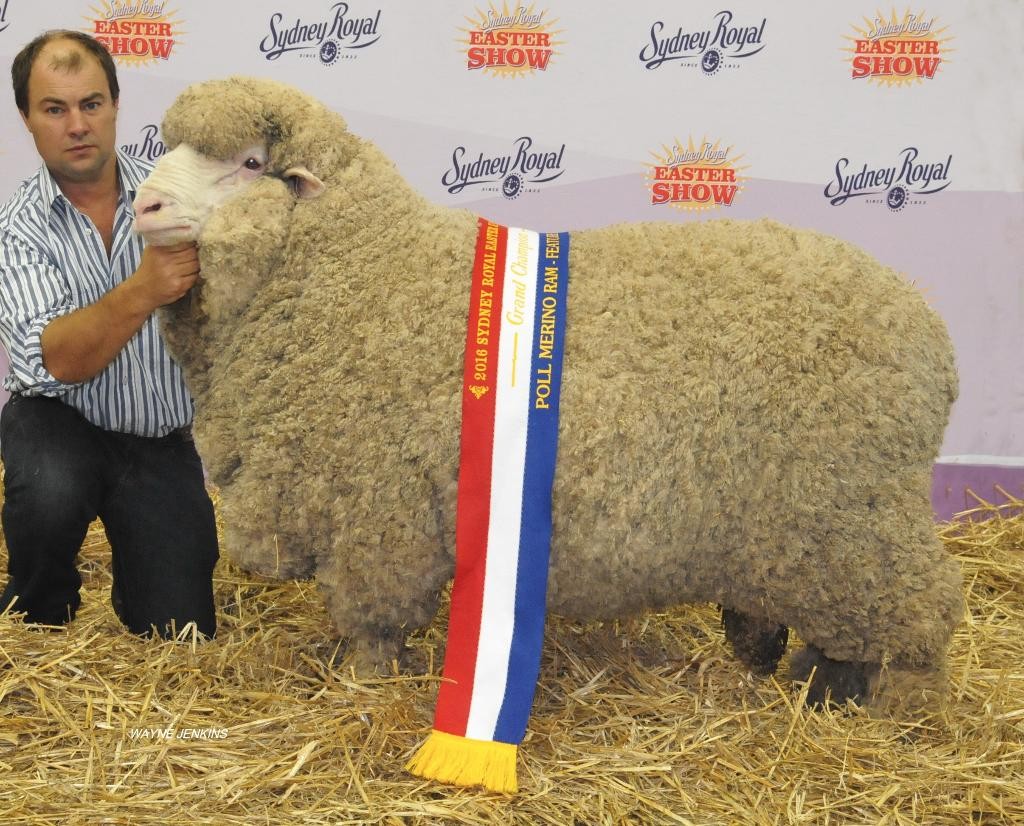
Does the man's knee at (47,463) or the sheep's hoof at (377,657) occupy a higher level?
the man's knee at (47,463)

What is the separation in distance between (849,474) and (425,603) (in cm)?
101

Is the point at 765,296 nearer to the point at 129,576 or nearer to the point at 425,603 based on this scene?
the point at 425,603

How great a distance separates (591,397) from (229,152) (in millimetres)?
954

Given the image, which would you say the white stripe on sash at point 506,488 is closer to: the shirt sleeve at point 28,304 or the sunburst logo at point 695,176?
the shirt sleeve at point 28,304

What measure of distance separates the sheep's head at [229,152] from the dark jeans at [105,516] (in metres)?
0.91

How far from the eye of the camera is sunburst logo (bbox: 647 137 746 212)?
12.7 ft

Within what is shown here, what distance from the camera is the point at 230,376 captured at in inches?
91.9

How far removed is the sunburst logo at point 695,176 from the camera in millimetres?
3867

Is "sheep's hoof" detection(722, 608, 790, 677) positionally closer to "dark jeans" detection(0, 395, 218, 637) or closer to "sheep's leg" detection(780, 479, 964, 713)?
"sheep's leg" detection(780, 479, 964, 713)

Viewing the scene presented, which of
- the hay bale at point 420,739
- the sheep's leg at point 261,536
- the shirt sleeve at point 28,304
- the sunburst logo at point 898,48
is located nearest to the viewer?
the hay bale at point 420,739

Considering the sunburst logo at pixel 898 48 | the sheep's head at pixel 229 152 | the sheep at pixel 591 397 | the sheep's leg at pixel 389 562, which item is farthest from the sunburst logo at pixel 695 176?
the sheep's leg at pixel 389 562

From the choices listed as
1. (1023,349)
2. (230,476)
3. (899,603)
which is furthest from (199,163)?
(1023,349)

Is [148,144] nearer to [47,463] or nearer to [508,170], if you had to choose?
[508,170]

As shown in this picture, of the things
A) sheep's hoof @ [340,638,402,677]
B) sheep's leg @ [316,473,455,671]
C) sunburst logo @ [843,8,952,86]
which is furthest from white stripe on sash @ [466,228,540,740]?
sunburst logo @ [843,8,952,86]
